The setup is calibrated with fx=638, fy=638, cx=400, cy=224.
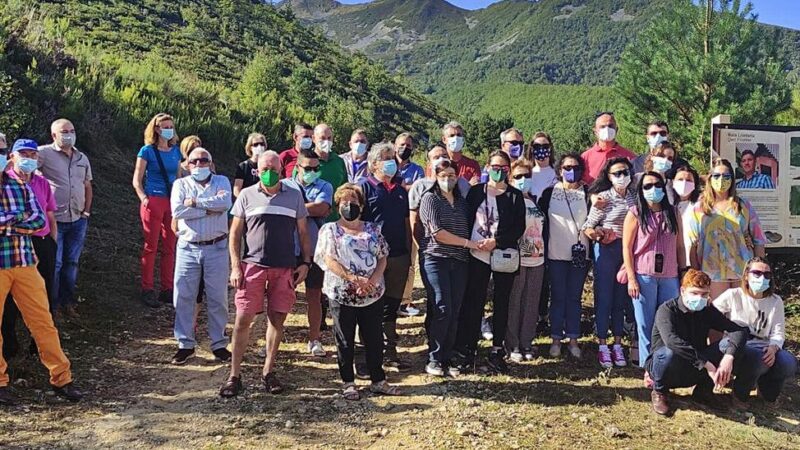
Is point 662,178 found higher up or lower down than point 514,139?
lower down

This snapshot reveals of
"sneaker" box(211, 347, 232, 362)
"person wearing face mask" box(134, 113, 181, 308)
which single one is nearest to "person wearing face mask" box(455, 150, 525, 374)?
"sneaker" box(211, 347, 232, 362)

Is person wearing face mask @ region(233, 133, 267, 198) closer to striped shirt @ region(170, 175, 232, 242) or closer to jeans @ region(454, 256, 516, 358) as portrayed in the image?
striped shirt @ region(170, 175, 232, 242)

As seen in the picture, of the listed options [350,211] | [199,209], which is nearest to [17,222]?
[199,209]

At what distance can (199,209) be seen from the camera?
5.06 m

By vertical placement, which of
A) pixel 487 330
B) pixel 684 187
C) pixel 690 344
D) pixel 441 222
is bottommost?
pixel 487 330

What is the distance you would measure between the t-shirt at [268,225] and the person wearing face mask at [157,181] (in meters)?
2.01

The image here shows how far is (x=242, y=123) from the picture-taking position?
1541 centimetres

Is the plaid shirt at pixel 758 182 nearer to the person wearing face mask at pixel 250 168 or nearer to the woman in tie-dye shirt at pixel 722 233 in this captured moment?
the woman in tie-dye shirt at pixel 722 233

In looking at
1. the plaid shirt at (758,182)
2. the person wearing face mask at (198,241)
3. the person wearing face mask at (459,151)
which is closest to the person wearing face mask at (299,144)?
the person wearing face mask at (198,241)

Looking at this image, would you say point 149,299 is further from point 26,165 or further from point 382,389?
point 382,389

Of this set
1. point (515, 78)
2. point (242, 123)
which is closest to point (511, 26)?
point (515, 78)

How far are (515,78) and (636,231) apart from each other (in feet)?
457

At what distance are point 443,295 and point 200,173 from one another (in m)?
2.16

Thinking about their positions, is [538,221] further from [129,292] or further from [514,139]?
[129,292]
